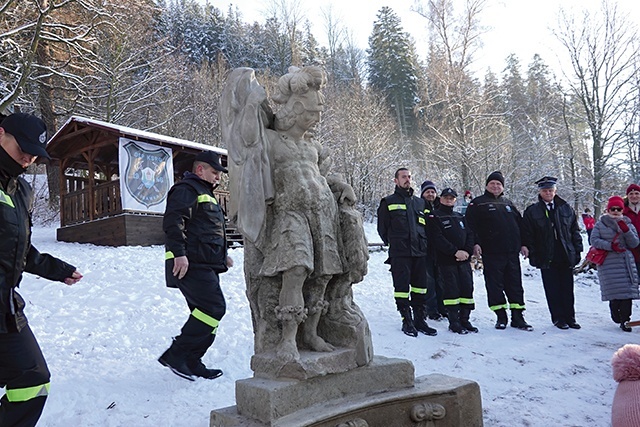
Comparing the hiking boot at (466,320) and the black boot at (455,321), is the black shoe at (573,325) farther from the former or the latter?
the black boot at (455,321)

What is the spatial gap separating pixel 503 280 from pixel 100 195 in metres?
12.2

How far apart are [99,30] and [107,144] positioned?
3.47m

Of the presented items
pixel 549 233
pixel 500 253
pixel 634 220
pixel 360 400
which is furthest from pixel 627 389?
pixel 634 220

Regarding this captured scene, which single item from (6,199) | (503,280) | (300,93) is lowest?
(503,280)

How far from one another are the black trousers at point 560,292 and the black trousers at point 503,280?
0.48 meters

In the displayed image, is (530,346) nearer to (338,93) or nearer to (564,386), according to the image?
(564,386)

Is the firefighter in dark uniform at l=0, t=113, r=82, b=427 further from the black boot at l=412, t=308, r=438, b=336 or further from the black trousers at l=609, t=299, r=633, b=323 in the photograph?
the black trousers at l=609, t=299, r=633, b=323

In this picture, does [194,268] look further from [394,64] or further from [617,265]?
[394,64]

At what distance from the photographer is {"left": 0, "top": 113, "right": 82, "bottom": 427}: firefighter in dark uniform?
2.50 m

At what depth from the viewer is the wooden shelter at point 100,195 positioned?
45.5ft

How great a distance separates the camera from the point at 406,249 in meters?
6.23

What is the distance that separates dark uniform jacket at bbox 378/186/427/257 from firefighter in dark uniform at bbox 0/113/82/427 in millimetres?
4383

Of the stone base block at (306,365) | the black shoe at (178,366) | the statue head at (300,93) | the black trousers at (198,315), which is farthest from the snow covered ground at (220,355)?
the statue head at (300,93)

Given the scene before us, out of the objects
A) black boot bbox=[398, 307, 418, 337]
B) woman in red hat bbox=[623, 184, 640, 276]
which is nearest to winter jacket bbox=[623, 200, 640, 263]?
woman in red hat bbox=[623, 184, 640, 276]
